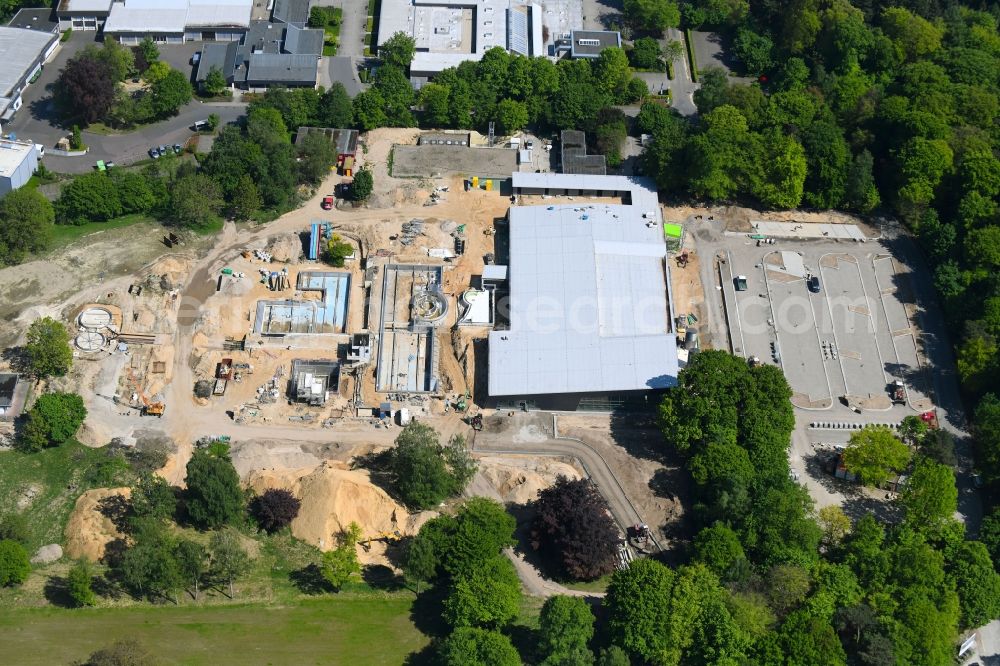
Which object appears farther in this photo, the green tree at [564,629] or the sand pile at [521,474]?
the sand pile at [521,474]

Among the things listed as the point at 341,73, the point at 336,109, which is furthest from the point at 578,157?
the point at 341,73

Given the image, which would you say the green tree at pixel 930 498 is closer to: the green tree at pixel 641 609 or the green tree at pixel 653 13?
the green tree at pixel 641 609

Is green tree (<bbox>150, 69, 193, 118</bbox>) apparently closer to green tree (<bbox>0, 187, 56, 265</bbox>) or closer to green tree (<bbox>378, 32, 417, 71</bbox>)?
green tree (<bbox>0, 187, 56, 265</bbox>)

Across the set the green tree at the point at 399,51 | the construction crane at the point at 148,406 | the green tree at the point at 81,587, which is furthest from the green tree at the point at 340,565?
the green tree at the point at 399,51

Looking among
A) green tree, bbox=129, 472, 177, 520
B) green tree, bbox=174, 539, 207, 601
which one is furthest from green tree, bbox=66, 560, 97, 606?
green tree, bbox=174, 539, 207, 601

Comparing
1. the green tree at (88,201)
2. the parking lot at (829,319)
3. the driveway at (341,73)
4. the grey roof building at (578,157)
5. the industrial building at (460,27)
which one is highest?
the industrial building at (460,27)
